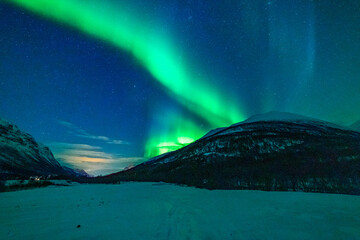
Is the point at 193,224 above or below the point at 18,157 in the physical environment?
below

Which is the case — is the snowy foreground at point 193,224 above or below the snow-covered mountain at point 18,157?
below

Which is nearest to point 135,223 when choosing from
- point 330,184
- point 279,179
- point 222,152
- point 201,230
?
point 201,230

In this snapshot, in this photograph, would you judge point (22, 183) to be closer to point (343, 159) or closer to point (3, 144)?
point (343, 159)

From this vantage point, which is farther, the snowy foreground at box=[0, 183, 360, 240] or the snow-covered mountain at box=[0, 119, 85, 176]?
the snow-covered mountain at box=[0, 119, 85, 176]

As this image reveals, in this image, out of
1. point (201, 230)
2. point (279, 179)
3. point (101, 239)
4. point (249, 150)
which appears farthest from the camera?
point (249, 150)

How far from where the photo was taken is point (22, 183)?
26.7 metres

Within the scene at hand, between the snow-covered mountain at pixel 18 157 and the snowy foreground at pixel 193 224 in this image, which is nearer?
the snowy foreground at pixel 193 224

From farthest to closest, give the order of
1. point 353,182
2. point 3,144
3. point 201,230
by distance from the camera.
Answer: point 3,144 → point 353,182 → point 201,230

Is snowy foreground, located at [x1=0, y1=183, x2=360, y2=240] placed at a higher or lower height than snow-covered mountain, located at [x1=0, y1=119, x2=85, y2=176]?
lower

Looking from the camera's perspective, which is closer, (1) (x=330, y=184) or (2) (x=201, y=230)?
(2) (x=201, y=230)

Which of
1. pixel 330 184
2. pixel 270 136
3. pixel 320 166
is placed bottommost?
pixel 330 184

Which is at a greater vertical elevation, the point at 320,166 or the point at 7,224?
the point at 320,166

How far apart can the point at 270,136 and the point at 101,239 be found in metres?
72.9

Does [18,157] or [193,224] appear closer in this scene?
[193,224]
